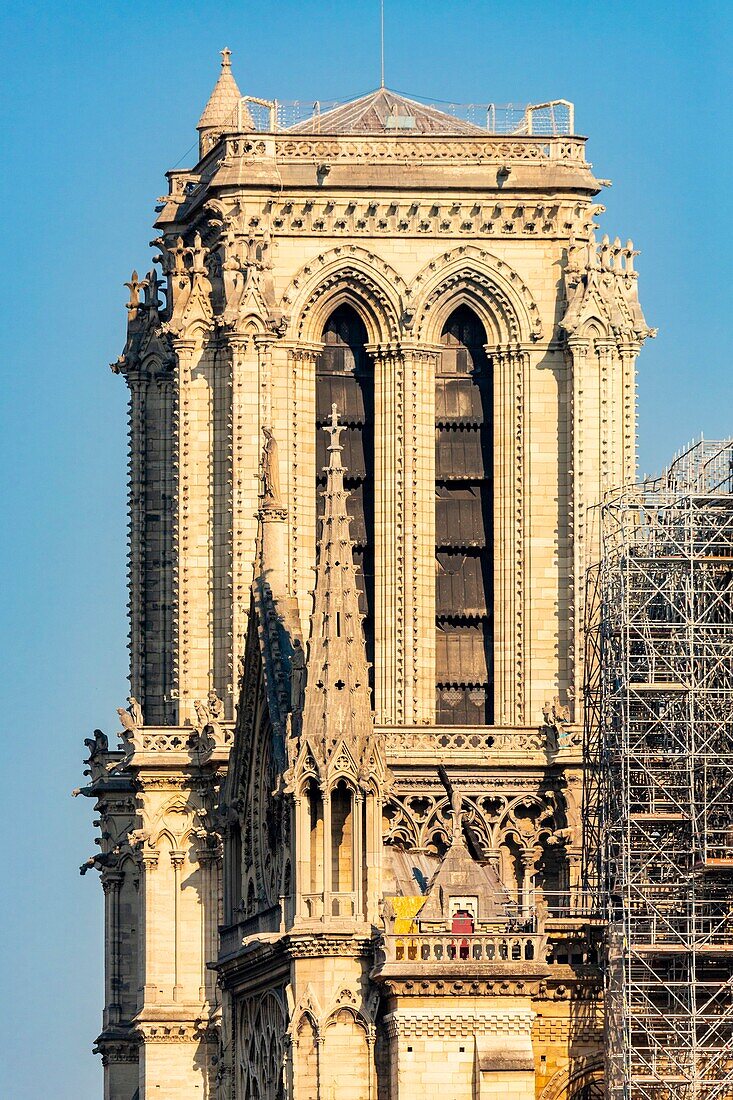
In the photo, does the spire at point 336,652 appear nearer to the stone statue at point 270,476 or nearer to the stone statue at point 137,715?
the stone statue at point 270,476

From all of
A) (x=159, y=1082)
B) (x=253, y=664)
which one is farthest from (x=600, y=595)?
(x=159, y=1082)

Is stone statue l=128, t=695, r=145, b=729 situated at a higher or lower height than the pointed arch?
lower

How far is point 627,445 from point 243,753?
15.7 meters

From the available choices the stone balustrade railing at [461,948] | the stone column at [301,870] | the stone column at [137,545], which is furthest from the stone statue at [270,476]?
the stone balustrade railing at [461,948]

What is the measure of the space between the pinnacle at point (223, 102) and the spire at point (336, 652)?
93.7 ft

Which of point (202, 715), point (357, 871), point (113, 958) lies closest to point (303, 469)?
point (202, 715)

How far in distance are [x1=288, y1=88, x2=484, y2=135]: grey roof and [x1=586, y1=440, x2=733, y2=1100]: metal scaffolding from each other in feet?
70.9

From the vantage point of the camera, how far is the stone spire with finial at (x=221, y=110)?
16100cm

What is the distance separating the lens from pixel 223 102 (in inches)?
6388

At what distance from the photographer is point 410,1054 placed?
128 m

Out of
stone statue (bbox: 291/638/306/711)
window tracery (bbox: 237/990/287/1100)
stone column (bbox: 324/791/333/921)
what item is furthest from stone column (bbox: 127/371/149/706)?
stone column (bbox: 324/791/333/921)

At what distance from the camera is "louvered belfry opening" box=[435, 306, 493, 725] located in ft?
505

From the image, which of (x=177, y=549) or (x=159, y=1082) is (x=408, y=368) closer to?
(x=177, y=549)

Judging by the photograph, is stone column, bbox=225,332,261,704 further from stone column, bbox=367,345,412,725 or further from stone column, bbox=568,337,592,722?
stone column, bbox=568,337,592,722
